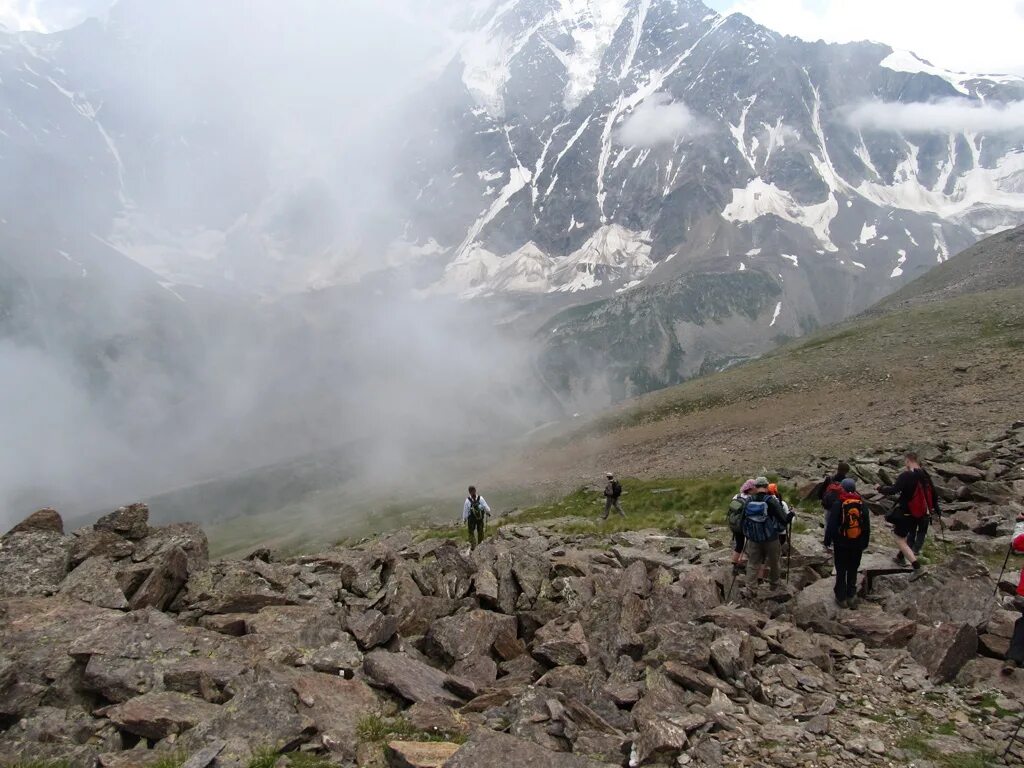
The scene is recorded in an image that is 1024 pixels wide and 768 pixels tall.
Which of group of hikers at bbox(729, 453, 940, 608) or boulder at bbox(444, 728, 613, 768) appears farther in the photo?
group of hikers at bbox(729, 453, 940, 608)

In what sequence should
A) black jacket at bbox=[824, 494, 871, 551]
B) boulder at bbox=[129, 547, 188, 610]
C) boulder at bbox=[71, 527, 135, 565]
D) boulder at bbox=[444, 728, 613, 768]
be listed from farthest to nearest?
boulder at bbox=[71, 527, 135, 565], boulder at bbox=[129, 547, 188, 610], black jacket at bbox=[824, 494, 871, 551], boulder at bbox=[444, 728, 613, 768]

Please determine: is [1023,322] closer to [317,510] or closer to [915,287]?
[915,287]

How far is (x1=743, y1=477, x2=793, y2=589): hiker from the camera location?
15156 millimetres

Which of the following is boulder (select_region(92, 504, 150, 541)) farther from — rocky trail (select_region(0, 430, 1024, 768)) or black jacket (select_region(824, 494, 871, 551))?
black jacket (select_region(824, 494, 871, 551))

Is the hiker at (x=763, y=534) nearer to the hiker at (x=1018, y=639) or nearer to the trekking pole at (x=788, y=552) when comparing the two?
the trekking pole at (x=788, y=552)

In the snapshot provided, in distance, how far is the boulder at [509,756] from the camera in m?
8.05

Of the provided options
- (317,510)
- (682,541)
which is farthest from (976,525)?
(317,510)

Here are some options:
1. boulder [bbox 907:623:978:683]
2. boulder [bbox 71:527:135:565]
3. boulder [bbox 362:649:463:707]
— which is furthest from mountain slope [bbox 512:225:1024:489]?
boulder [bbox 71:527:135:565]

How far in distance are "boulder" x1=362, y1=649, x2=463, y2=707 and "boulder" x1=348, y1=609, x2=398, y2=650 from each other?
60 cm

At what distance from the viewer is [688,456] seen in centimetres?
6397

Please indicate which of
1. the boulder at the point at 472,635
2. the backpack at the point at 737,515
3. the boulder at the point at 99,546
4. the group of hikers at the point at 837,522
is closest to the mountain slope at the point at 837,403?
the group of hikers at the point at 837,522

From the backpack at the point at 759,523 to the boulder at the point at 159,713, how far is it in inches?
461

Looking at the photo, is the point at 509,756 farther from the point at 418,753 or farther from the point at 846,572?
the point at 846,572

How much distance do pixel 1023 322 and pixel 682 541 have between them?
221ft
